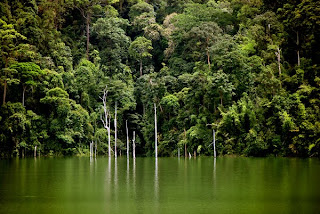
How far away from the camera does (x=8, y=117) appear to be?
4206 cm

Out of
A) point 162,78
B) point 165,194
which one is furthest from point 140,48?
point 165,194

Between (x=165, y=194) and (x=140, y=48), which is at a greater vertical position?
(x=140, y=48)

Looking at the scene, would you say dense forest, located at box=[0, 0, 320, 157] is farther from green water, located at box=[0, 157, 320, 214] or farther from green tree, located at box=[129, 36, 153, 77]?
green water, located at box=[0, 157, 320, 214]

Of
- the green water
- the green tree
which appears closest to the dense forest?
the green tree

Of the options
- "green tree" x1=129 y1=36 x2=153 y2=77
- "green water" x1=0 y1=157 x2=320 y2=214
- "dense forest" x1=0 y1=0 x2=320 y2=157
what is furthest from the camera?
"green tree" x1=129 y1=36 x2=153 y2=77

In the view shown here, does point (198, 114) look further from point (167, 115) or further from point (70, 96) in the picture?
point (70, 96)

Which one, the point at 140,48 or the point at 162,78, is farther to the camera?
the point at 140,48

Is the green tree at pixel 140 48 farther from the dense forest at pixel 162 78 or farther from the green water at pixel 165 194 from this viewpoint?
the green water at pixel 165 194

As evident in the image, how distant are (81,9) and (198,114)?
2400 cm

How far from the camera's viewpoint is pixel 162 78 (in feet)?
167

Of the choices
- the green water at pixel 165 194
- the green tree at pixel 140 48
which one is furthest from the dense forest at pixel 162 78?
the green water at pixel 165 194

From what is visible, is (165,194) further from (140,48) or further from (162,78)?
(140,48)

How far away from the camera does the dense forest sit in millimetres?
37875

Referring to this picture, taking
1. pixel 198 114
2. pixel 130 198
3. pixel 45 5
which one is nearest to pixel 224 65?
pixel 198 114
